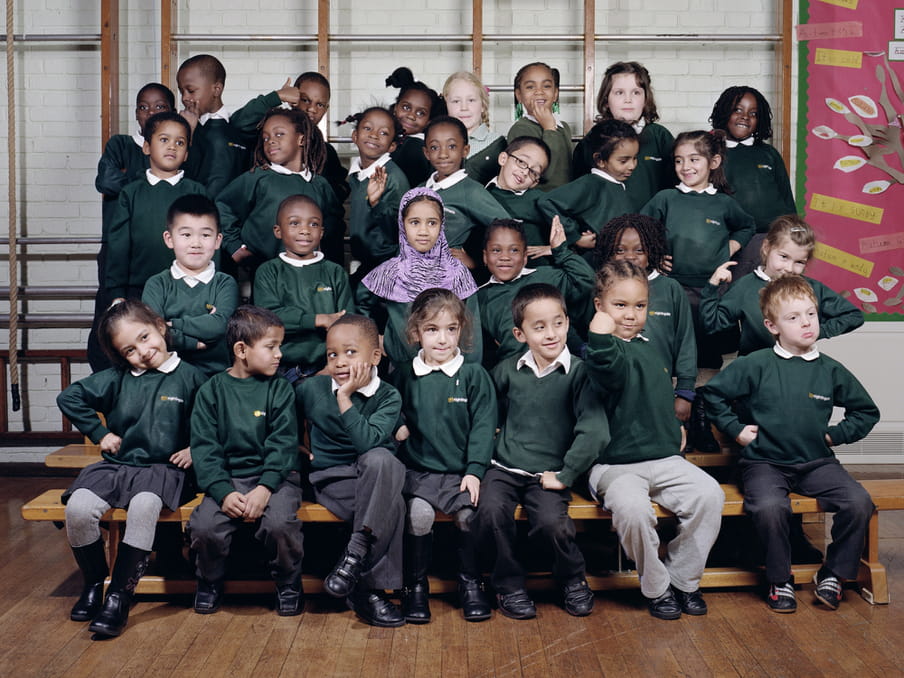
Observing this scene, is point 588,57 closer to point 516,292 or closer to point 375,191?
point 375,191

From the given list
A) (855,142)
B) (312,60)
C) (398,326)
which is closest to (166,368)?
(398,326)

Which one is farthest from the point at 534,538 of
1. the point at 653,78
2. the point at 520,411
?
the point at 653,78

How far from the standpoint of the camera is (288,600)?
2754mm

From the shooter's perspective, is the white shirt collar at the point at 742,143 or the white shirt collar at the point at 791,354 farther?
the white shirt collar at the point at 742,143

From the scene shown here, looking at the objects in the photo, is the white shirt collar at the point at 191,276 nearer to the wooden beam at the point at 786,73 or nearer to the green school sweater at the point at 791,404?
the green school sweater at the point at 791,404

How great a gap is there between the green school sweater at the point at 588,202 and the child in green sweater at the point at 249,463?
1382mm

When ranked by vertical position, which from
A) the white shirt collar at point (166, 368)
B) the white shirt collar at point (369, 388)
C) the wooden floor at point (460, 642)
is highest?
the white shirt collar at point (166, 368)

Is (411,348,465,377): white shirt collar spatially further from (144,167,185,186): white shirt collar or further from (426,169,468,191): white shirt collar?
(144,167,185,186): white shirt collar

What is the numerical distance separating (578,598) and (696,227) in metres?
1.63

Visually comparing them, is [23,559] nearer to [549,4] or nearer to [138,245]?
[138,245]

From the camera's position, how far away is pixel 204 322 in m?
3.17

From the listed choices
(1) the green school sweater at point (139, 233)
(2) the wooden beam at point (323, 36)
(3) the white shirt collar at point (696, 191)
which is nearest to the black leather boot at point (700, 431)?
(3) the white shirt collar at point (696, 191)

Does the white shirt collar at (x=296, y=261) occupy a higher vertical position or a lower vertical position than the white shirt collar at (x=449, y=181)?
lower

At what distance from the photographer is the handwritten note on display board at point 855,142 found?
4742mm
